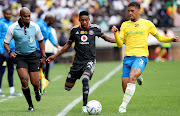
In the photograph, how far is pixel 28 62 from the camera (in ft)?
31.1

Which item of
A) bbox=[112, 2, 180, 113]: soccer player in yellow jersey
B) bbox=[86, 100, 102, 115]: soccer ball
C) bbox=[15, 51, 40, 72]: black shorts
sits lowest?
bbox=[86, 100, 102, 115]: soccer ball

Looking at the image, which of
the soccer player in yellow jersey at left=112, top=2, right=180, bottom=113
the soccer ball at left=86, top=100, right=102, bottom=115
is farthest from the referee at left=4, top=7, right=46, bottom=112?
the soccer player in yellow jersey at left=112, top=2, right=180, bottom=113

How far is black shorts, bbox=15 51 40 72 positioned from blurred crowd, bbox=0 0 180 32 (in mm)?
18120

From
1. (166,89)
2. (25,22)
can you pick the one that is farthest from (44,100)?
(166,89)

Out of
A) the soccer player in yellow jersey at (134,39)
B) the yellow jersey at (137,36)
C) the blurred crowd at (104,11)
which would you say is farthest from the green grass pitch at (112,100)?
the blurred crowd at (104,11)

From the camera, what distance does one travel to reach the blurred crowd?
92.5 ft

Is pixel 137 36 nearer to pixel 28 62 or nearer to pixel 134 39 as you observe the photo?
pixel 134 39

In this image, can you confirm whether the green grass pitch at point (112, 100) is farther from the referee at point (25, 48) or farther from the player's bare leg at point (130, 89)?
the referee at point (25, 48)

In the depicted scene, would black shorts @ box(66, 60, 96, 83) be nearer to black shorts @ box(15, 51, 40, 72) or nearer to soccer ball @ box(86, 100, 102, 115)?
black shorts @ box(15, 51, 40, 72)

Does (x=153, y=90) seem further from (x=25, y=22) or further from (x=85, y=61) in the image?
(x=25, y=22)

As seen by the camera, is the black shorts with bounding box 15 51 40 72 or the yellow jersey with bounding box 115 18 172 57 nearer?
the yellow jersey with bounding box 115 18 172 57

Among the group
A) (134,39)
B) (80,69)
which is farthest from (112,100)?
(134,39)

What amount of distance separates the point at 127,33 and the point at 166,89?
Answer: 4.83 metres

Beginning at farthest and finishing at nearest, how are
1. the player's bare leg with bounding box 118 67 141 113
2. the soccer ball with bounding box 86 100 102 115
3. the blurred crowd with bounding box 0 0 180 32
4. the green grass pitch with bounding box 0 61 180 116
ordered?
the blurred crowd with bounding box 0 0 180 32 → the green grass pitch with bounding box 0 61 180 116 → the player's bare leg with bounding box 118 67 141 113 → the soccer ball with bounding box 86 100 102 115
